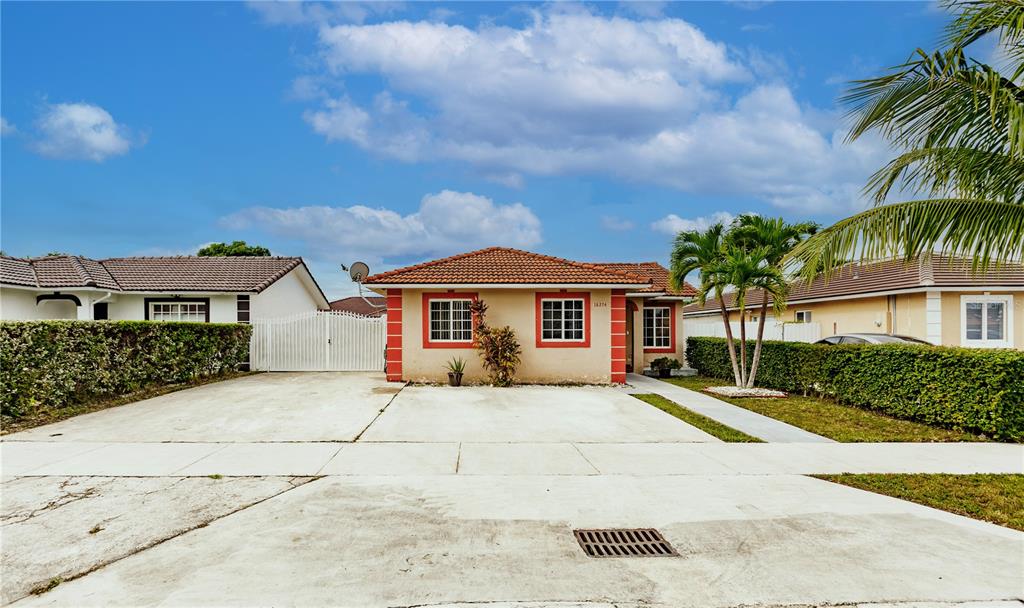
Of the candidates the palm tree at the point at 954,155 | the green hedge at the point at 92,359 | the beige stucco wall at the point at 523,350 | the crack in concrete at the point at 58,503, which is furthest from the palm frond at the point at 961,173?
the green hedge at the point at 92,359

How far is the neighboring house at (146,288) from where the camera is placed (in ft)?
57.2

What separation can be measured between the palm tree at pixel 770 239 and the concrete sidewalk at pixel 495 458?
557 cm

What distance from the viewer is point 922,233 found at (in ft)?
20.7

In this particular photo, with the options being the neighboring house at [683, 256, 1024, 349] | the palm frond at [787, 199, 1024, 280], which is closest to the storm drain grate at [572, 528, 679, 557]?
the palm frond at [787, 199, 1024, 280]

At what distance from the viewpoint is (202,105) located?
1457cm

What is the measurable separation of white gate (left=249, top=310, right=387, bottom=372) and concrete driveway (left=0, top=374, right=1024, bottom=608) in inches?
378

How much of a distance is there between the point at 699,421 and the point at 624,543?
6346mm

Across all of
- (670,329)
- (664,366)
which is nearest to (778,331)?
(670,329)

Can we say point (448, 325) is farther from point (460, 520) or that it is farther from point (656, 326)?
point (460, 520)

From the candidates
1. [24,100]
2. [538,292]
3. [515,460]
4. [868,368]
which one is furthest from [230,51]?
[868,368]

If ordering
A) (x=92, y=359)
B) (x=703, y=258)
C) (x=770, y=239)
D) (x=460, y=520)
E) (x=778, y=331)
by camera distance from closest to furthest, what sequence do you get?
(x=460, y=520) → (x=92, y=359) → (x=770, y=239) → (x=703, y=258) → (x=778, y=331)

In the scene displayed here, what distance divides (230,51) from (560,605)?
14.6 metres

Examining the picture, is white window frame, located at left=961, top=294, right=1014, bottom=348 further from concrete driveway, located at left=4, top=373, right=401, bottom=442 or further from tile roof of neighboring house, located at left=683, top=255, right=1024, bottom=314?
concrete driveway, located at left=4, top=373, right=401, bottom=442

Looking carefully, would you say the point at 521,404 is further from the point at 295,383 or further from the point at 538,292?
the point at 295,383
